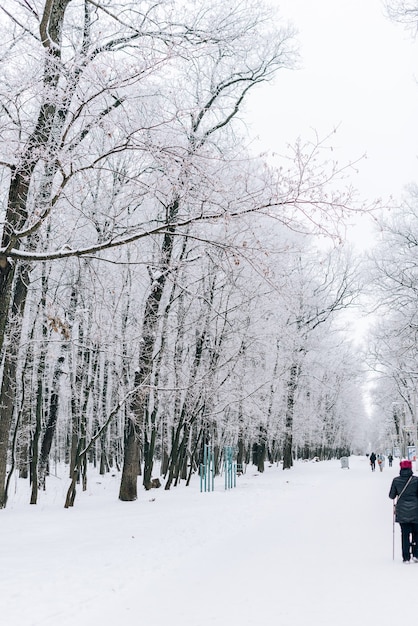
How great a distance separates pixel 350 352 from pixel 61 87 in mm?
55317

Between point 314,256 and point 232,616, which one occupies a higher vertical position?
point 314,256

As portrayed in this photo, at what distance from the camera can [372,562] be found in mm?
8117

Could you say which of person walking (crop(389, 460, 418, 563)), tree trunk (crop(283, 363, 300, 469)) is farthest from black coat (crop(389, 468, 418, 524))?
tree trunk (crop(283, 363, 300, 469))

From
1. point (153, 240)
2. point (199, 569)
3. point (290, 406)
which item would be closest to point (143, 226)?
point (153, 240)

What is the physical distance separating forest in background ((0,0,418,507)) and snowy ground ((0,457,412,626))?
311 cm

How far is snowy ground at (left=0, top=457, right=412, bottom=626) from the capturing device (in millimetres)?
5582

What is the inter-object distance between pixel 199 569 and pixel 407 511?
332 centimetres

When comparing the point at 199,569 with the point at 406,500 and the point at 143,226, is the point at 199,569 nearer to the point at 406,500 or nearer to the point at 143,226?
the point at 406,500

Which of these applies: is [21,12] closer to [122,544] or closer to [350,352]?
[122,544]

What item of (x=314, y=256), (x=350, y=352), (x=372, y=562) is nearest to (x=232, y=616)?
(x=372, y=562)

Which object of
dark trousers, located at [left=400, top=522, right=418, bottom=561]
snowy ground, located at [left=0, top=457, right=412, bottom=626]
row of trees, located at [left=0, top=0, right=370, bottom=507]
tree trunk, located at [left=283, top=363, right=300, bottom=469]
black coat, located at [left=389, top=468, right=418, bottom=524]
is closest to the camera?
snowy ground, located at [left=0, top=457, right=412, bottom=626]

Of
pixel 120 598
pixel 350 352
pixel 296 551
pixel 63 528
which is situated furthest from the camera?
pixel 350 352

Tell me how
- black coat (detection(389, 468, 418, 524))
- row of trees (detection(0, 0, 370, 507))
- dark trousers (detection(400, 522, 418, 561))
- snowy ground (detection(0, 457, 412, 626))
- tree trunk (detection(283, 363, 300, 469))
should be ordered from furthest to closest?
tree trunk (detection(283, 363, 300, 469)) → black coat (detection(389, 468, 418, 524)) → dark trousers (detection(400, 522, 418, 561)) → row of trees (detection(0, 0, 370, 507)) → snowy ground (detection(0, 457, 412, 626))

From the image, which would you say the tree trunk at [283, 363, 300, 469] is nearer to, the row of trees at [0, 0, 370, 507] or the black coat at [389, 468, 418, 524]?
the row of trees at [0, 0, 370, 507]
